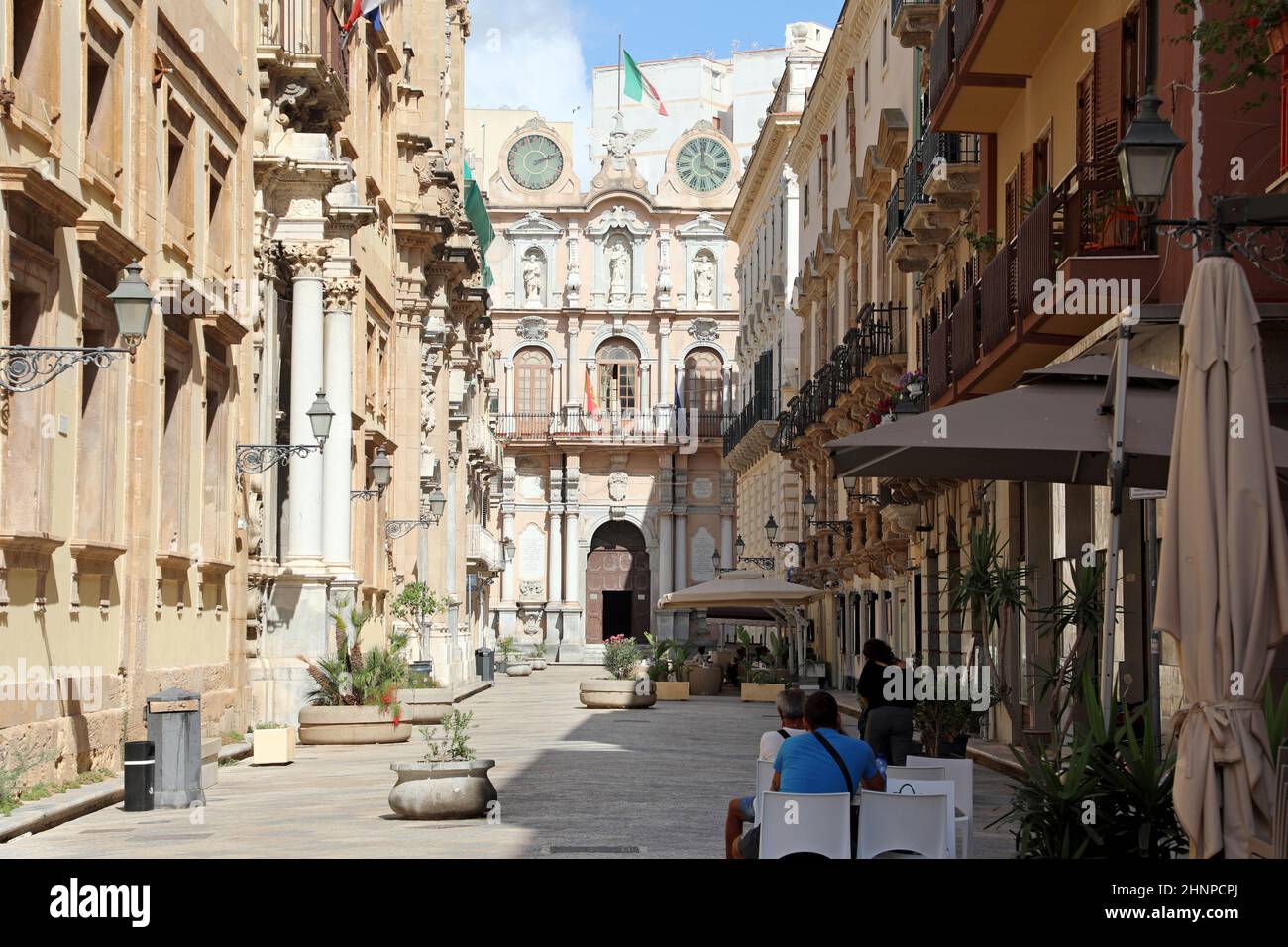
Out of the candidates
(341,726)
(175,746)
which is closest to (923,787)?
(175,746)

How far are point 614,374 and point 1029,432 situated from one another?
6613 cm

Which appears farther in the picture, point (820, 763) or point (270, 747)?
point (270, 747)

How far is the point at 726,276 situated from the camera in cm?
7750

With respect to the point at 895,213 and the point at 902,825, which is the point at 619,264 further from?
the point at 902,825

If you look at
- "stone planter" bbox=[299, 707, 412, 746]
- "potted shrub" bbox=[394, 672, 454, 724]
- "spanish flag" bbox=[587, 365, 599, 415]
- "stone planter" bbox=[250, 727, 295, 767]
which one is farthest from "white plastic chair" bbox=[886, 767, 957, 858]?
"spanish flag" bbox=[587, 365, 599, 415]

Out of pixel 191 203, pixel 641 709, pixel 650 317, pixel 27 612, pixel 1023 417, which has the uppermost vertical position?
pixel 650 317

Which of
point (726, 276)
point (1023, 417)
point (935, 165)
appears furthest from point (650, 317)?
point (1023, 417)

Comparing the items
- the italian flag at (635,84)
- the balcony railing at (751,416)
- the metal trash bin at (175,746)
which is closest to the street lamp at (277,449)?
the metal trash bin at (175,746)

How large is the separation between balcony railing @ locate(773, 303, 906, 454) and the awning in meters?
22.4

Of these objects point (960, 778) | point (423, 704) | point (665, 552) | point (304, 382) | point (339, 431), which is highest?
point (304, 382)

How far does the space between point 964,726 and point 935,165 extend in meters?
12.1

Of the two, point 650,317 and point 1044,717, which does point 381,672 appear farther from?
point 650,317

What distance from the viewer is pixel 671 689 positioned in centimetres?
4203
